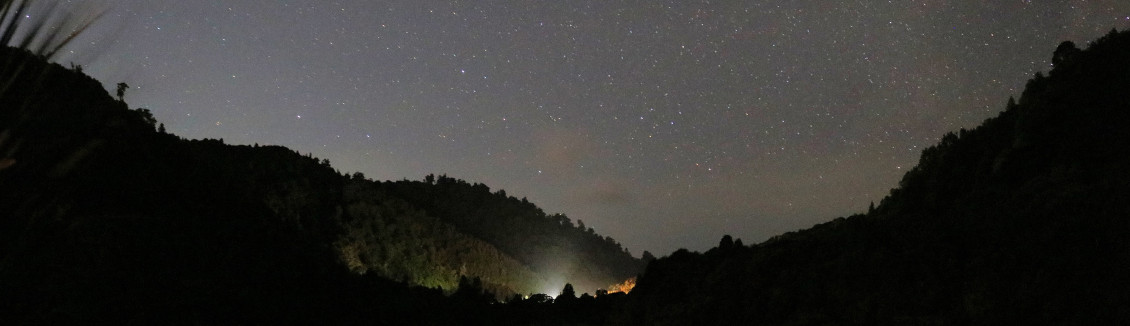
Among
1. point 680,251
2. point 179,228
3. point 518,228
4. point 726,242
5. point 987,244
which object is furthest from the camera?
point 518,228

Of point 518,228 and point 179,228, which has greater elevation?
point 518,228

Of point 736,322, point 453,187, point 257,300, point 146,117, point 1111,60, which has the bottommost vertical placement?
point 736,322

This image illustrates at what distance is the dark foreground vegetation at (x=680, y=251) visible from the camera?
318 cm

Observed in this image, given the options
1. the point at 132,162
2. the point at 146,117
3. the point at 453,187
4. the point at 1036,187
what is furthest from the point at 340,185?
the point at 1036,187

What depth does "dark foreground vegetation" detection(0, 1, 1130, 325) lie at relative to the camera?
318 cm

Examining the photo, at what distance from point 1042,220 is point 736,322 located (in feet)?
14.7

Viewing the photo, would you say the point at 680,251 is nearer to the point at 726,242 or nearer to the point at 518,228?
the point at 726,242

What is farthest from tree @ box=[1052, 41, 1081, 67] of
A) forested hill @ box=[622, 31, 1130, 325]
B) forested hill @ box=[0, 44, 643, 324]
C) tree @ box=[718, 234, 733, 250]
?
forested hill @ box=[0, 44, 643, 324]

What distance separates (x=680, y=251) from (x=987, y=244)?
8.76 metres

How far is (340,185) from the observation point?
39.5m

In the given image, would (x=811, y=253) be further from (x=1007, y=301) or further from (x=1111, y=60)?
(x=1111, y=60)

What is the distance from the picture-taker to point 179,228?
38.1 feet

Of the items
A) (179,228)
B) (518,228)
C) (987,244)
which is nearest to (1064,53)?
(987,244)

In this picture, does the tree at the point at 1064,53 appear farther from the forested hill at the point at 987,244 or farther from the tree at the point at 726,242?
the tree at the point at 726,242
